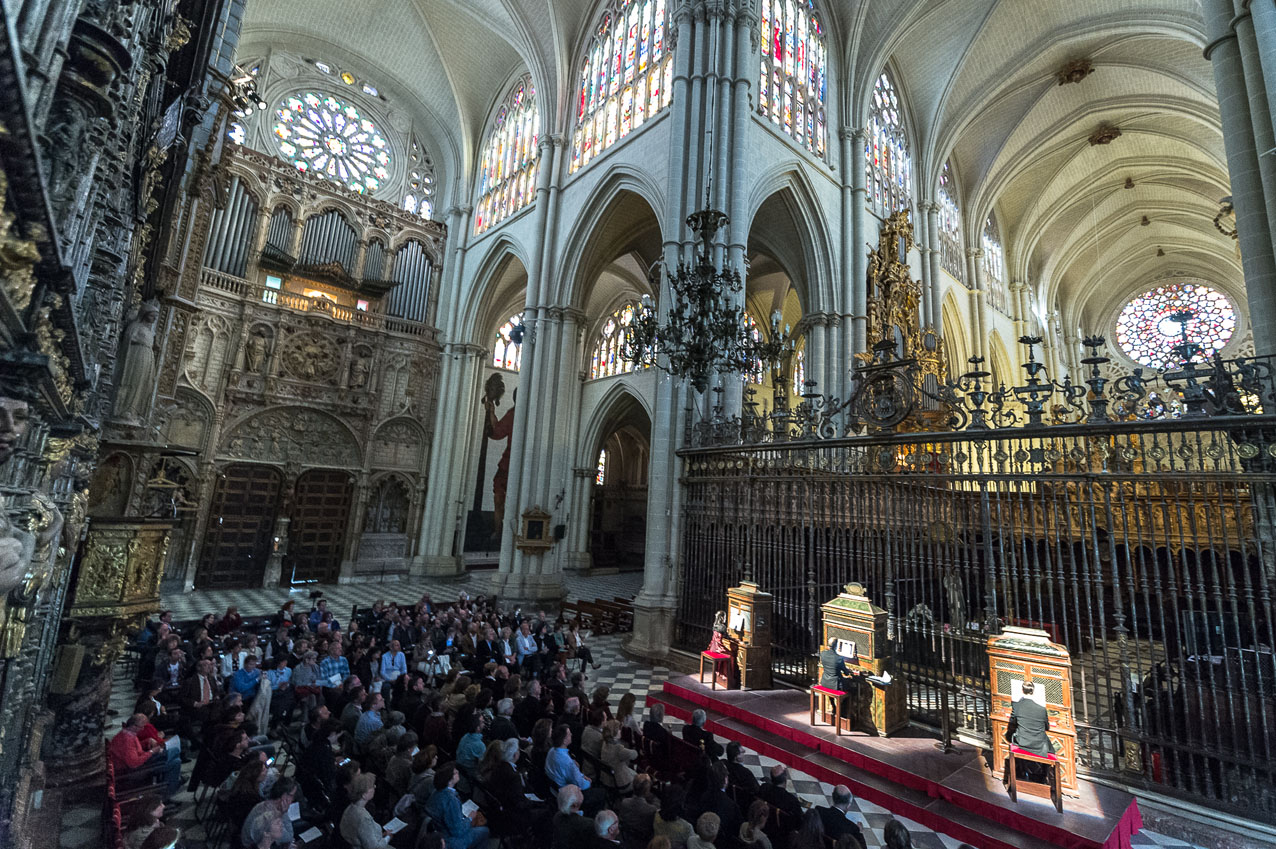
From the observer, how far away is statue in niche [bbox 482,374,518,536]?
67.6 ft

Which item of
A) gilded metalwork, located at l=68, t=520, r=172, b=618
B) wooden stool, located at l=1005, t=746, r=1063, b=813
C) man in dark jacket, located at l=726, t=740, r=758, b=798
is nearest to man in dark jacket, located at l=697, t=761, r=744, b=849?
man in dark jacket, located at l=726, t=740, r=758, b=798

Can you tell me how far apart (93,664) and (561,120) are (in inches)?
592

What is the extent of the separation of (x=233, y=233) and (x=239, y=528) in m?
7.98

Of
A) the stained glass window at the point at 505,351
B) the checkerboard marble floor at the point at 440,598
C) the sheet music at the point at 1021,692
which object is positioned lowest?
the checkerboard marble floor at the point at 440,598

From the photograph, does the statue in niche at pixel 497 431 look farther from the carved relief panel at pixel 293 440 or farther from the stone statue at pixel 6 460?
the stone statue at pixel 6 460

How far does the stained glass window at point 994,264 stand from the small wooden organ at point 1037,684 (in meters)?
22.7

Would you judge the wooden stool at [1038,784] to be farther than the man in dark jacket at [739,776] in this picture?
Yes

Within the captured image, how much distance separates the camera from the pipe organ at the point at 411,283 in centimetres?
1881

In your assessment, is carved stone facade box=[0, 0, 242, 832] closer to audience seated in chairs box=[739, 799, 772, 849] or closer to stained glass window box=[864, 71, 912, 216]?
audience seated in chairs box=[739, 799, 772, 849]

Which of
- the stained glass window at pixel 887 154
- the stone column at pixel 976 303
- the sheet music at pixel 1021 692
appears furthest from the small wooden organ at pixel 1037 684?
the stone column at pixel 976 303

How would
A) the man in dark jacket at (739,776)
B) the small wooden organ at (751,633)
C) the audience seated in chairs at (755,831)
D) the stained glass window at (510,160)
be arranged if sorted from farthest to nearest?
1. the stained glass window at (510,160)
2. the small wooden organ at (751,633)
3. the man in dark jacket at (739,776)
4. the audience seated in chairs at (755,831)

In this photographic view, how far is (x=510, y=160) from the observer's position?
61.2ft

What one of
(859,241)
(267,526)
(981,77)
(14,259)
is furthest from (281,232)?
(981,77)

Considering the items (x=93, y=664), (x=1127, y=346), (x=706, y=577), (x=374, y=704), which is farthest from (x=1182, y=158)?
(x=93, y=664)
